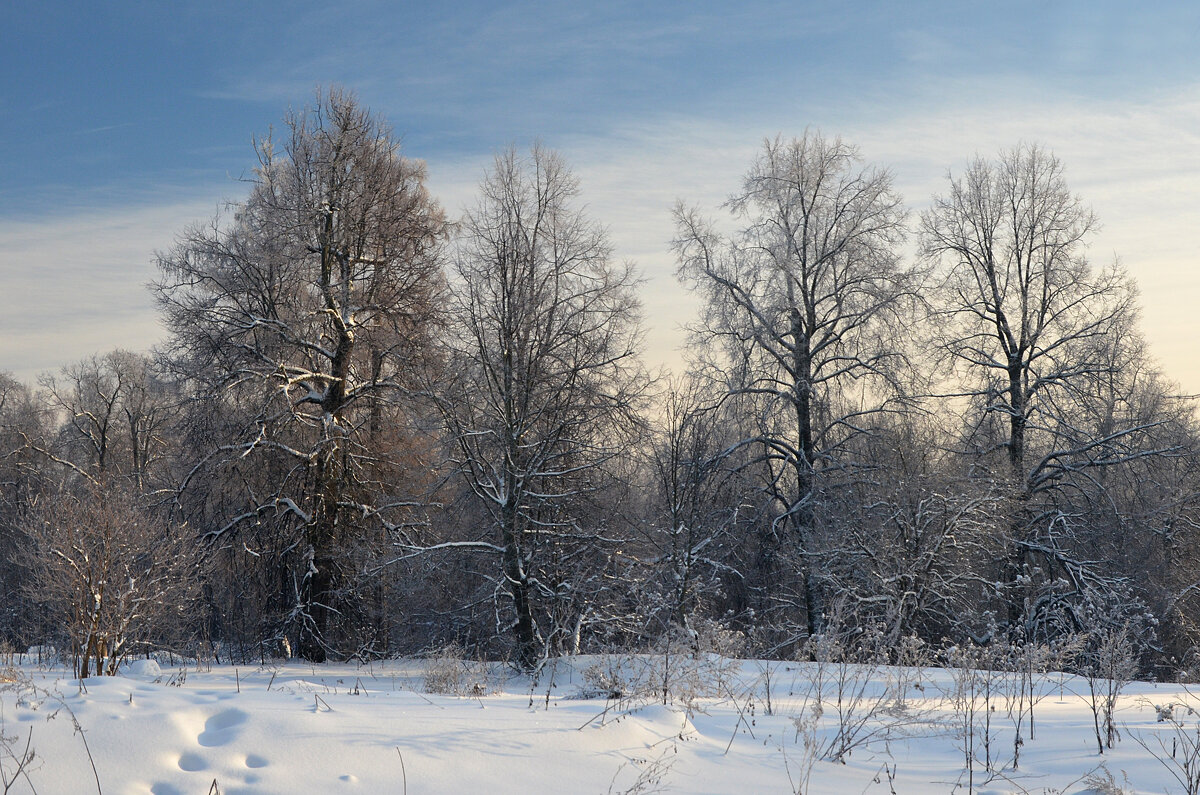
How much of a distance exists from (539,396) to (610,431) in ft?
6.44

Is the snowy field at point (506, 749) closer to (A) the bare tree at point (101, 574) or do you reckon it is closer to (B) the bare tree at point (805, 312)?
(A) the bare tree at point (101, 574)

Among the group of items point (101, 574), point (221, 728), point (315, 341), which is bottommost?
point (101, 574)

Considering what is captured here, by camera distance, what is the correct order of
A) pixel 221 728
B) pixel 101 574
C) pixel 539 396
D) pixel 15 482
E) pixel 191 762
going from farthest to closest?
1. pixel 15 482
2. pixel 539 396
3. pixel 101 574
4. pixel 221 728
5. pixel 191 762

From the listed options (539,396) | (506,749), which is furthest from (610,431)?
(506,749)

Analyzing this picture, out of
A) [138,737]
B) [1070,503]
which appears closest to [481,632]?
[1070,503]

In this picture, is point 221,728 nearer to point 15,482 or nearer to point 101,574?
point 101,574

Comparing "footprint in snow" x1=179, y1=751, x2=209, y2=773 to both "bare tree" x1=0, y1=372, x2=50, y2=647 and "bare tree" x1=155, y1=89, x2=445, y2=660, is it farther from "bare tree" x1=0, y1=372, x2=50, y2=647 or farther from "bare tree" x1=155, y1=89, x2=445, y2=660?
"bare tree" x1=0, y1=372, x2=50, y2=647

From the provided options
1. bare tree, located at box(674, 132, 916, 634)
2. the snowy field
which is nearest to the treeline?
bare tree, located at box(674, 132, 916, 634)

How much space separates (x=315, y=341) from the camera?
1945 cm

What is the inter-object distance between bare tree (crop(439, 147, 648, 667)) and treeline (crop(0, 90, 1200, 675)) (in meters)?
0.08

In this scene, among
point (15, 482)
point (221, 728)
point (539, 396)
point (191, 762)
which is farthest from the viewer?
point (15, 482)

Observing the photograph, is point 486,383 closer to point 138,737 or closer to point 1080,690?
point 1080,690

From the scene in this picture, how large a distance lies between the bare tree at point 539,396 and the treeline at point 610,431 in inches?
3.1

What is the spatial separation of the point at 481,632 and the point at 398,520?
3.32m
